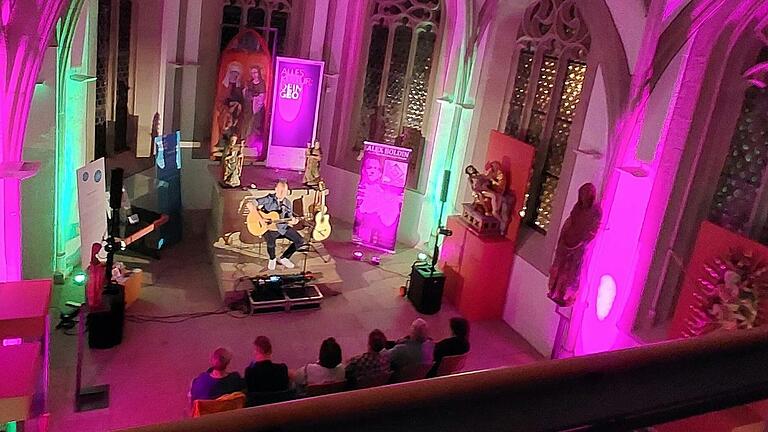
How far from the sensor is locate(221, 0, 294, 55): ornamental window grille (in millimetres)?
10836

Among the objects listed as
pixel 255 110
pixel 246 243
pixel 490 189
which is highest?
pixel 255 110

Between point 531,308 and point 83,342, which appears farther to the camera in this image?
point 531,308

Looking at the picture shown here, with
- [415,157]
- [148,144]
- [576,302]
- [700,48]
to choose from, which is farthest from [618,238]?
[148,144]

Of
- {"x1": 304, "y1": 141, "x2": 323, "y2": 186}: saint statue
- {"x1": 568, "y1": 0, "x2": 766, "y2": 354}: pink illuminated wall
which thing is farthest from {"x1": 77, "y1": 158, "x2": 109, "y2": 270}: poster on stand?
{"x1": 568, "y1": 0, "x2": 766, "y2": 354}: pink illuminated wall

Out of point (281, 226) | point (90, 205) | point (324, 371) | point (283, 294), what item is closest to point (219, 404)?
point (324, 371)

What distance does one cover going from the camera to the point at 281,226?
9.02m

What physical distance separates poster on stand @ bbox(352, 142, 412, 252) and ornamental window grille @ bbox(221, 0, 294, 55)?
2.54m

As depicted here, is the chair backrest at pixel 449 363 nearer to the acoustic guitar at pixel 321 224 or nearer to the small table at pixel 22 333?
the small table at pixel 22 333

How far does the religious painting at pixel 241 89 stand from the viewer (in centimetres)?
1041

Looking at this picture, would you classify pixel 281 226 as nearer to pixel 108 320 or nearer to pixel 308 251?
pixel 308 251

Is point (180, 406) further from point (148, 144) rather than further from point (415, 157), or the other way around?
point (415, 157)

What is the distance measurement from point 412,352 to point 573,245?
7.25ft

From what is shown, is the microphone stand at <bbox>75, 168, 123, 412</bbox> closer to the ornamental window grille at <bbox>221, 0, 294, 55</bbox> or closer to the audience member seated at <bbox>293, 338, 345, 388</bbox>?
the audience member seated at <bbox>293, 338, 345, 388</bbox>

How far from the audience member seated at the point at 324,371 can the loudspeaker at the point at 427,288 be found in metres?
3.26
